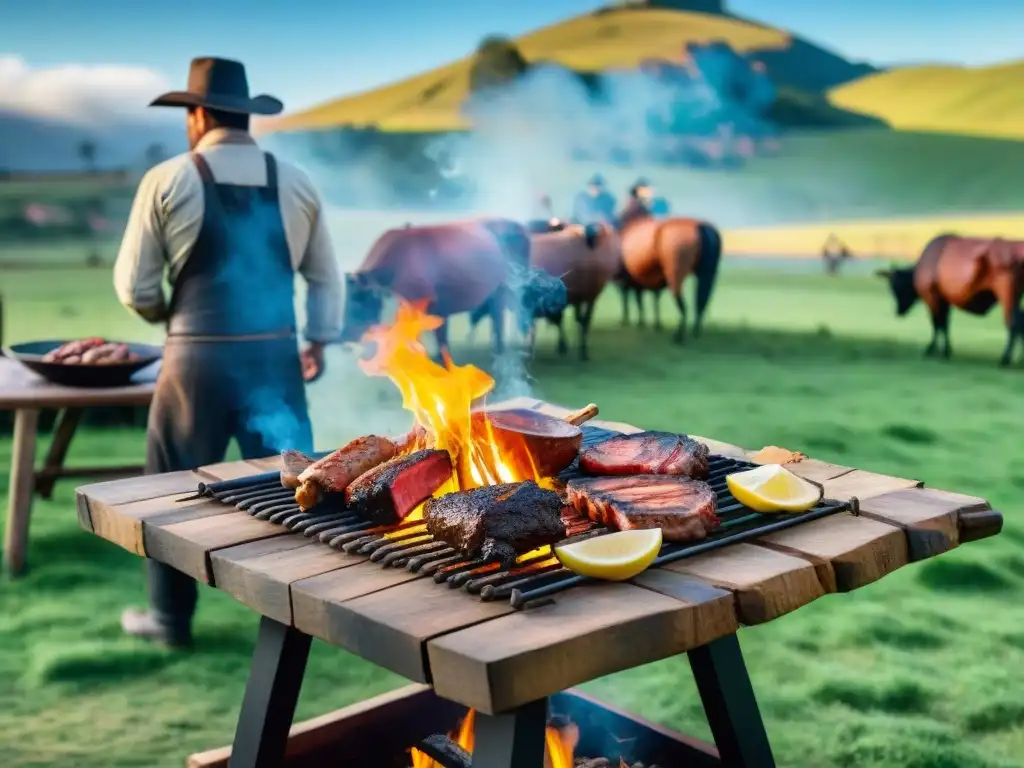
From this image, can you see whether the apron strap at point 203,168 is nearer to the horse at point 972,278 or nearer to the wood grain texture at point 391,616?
the wood grain texture at point 391,616

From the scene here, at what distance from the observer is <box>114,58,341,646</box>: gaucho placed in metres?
3.89

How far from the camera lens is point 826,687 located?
12.5 ft

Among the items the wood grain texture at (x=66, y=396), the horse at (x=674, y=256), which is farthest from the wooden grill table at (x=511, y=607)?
the horse at (x=674, y=256)

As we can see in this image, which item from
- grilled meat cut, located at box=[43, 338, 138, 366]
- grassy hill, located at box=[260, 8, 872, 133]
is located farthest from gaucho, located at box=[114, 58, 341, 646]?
grassy hill, located at box=[260, 8, 872, 133]

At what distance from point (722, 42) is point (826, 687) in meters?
33.0

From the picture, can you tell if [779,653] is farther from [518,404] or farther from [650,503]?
[650,503]

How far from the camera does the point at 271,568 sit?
1.92 m

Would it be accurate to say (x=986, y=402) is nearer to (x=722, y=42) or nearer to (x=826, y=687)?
(x=826, y=687)

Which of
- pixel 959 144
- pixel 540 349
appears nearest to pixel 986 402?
pixel 540 349

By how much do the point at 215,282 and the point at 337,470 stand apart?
1934 mm

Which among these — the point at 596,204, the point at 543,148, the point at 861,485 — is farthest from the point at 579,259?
the point at 543,148

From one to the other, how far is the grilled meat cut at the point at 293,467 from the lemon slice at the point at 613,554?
780 millimetres

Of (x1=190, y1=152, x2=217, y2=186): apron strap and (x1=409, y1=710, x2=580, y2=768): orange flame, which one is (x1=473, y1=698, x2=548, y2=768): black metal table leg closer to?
(x1=409, y1=710, x2=580, y2=768): orange flame

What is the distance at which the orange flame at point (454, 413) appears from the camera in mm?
2449
